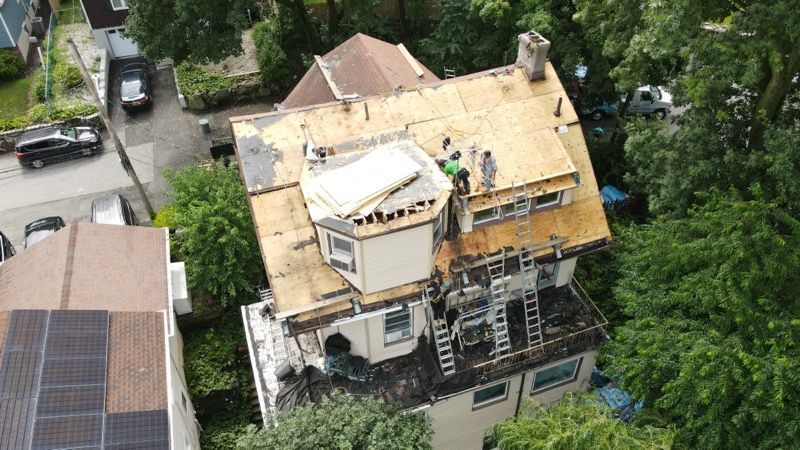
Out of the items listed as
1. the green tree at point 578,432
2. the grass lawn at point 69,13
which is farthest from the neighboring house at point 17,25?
the green tree at point 578,432

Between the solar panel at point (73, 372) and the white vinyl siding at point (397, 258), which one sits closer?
the white vinyl siding at point (397, 258)

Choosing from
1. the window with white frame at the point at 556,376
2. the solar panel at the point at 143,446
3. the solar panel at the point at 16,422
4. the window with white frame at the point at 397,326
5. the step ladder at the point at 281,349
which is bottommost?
the window with white frame at the point at 556,376

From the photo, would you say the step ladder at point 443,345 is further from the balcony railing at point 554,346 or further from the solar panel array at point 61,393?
the solar panel array at point 61,393

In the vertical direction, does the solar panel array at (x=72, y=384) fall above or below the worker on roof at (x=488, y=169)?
below

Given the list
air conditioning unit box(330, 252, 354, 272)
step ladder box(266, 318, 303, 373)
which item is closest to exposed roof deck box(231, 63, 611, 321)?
air conditioning unit box(330, 252, 354, 272)

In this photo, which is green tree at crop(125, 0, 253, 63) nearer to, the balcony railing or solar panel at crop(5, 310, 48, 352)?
solar panel at crop(5, 310, 48, 352)
